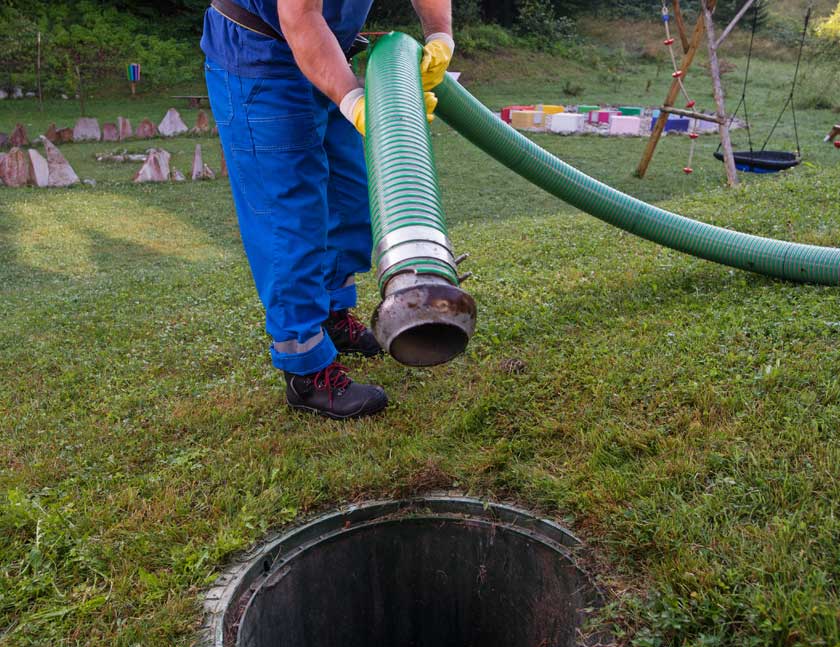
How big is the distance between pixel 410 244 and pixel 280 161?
124 cm

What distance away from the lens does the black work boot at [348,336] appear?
11.3 ft

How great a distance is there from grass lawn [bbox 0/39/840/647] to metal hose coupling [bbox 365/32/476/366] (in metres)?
0.85

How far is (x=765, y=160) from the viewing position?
799cm

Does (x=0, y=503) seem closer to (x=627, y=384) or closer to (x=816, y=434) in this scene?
(x=627, y=384)

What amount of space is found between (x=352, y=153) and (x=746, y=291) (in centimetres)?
197

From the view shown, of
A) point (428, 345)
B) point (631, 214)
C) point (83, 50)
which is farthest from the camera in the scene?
point (83, 50)

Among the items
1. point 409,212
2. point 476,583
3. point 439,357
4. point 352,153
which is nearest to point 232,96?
point 352,153

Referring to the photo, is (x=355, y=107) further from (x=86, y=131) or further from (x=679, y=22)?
(x=86, y=131)

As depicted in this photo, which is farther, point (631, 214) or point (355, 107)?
point (631, 214)

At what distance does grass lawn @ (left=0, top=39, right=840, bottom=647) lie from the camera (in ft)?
6.29

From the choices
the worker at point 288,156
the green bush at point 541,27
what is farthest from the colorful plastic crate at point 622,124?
the worker at point 288,156

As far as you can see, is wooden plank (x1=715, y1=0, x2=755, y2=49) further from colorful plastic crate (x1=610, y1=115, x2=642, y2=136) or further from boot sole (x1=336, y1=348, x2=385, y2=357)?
colorful plastic crate (x1=610, y1=115, x2=642, y2=136)

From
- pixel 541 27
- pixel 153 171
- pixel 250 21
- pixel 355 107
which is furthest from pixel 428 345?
pixel 541 27

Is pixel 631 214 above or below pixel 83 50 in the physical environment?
below
